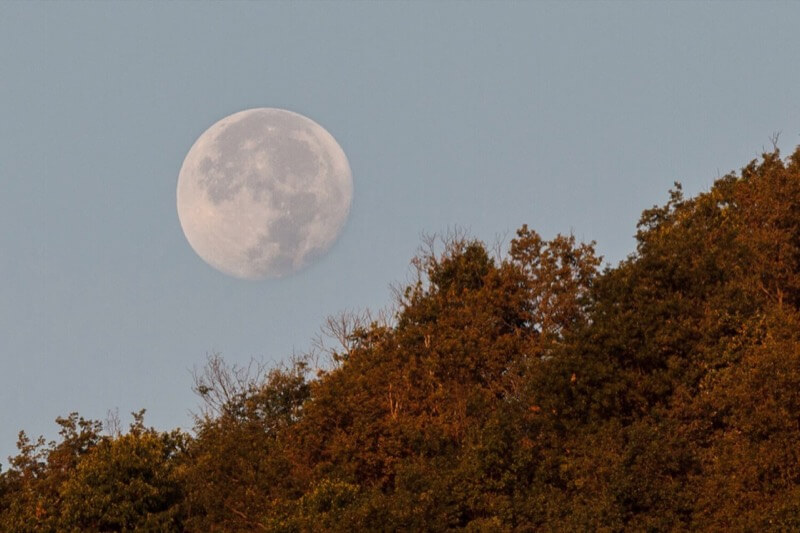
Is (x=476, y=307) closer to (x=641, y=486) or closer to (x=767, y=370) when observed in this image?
(x=641, y=486)

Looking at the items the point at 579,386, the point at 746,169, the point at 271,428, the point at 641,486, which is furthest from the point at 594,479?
the point at 271,428

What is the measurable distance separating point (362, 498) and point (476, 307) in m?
12.9

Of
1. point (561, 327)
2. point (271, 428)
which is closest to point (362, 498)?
point (561, 327)

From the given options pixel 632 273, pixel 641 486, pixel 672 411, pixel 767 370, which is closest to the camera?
pixel 767 370

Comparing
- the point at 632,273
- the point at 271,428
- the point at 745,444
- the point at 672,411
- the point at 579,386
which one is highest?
the point at 271,428

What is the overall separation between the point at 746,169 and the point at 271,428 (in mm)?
29301

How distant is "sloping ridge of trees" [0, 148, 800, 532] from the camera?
34.4m

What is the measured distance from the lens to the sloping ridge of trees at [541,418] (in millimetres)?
34438

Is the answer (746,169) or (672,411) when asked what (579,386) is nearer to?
(672,411)

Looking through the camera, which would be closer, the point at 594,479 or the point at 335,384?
the point at 594,479

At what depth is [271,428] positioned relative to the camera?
191 ft

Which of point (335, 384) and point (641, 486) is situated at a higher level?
point (335, 384)

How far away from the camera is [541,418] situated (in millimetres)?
41156

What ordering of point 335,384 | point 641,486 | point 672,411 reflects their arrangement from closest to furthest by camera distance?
1. point 641,486
2. point 672,411
3. point 335,384
